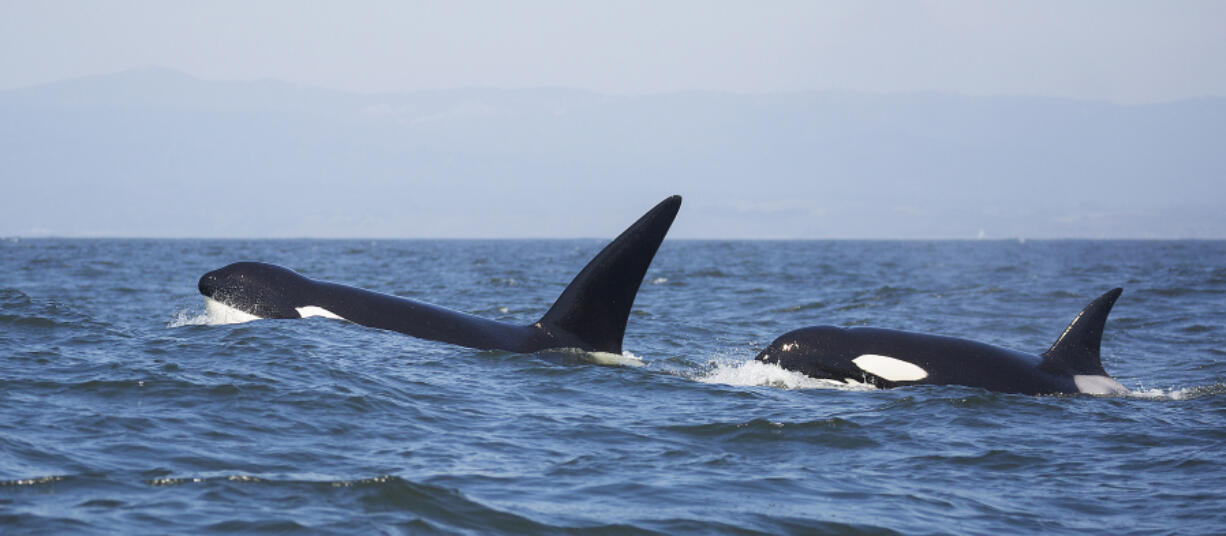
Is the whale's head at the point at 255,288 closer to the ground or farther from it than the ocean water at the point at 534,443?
farther from it

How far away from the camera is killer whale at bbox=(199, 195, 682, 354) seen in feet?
36.4

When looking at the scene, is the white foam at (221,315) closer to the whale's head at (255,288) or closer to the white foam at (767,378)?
the whale's head at (255,288)

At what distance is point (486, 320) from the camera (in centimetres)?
1242

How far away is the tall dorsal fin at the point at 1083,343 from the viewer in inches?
445

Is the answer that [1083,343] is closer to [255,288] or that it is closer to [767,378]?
[767,378]

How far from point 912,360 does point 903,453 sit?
3.03 meters

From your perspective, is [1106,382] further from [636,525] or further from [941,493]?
[636,525]

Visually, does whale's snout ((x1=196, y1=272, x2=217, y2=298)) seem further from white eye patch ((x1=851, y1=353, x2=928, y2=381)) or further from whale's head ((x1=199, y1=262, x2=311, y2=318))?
white eye patch ((x1=851, y1=353, x2=928, y2=381))

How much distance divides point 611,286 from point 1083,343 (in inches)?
171

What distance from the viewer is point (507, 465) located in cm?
771

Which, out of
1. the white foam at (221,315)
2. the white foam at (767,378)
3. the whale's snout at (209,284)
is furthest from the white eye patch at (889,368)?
the whale's snout at (209,284)

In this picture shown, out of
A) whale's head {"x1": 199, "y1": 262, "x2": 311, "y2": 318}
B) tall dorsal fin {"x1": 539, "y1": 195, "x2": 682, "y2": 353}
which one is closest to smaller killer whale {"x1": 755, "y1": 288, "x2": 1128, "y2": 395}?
tall dorsal fin {"x1": 539, "y1": 195, "x2": 682, "y2": 353}

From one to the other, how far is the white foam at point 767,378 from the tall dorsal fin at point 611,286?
995mm

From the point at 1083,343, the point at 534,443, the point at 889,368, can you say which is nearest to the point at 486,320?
the point at 889,368
